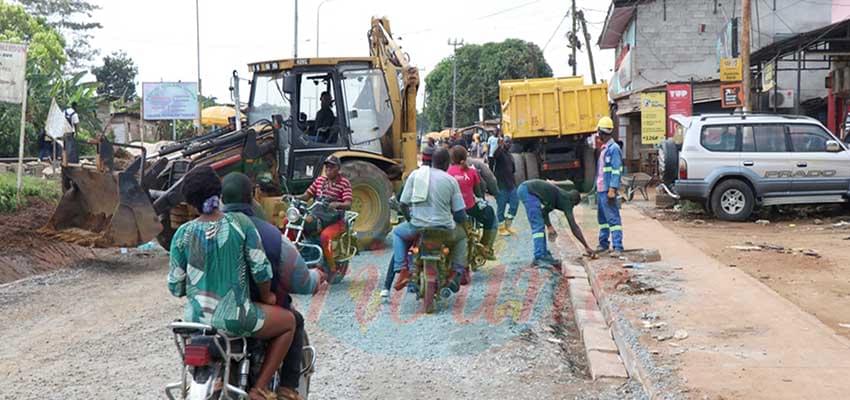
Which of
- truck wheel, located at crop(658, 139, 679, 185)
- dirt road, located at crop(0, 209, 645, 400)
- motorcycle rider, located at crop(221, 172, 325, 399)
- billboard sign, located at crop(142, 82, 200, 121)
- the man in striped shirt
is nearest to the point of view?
motorcycle rider, located at crop(221, 172, 325, 399)

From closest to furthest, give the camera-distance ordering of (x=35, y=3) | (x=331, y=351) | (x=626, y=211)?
(x=331, y=351), (x=626, y=211), (x=35, y=3)

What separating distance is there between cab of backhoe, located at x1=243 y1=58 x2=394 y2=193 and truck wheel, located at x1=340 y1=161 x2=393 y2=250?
42 centimetres

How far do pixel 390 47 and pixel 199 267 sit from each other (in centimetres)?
1106

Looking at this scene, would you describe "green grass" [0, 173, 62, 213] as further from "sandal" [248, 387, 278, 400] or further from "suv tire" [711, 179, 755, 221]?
"suv tire" [711, 179, 755, 221]

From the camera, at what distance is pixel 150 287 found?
9625 millimetres

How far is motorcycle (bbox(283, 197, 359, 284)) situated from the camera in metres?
8.47

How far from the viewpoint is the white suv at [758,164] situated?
14.9 meters

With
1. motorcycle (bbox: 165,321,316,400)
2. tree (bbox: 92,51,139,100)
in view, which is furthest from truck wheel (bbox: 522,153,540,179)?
tree (bbox: 92,51,139,100)

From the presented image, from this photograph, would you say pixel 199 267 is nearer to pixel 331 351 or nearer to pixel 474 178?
pixel 331 351

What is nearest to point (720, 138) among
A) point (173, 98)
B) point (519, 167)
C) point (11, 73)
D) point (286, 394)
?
point (519, 167)

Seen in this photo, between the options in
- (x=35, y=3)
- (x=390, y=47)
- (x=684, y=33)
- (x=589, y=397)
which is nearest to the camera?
(x=589, y=397)

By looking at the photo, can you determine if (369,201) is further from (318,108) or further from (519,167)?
(519,167)

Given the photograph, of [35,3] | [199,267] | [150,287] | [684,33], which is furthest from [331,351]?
[35,3]

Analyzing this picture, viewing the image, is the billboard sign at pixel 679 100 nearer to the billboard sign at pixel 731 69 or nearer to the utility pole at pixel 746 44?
the billboard sign at pixel 731 69
